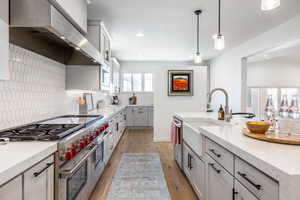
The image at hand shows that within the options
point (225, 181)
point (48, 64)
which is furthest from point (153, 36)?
point (225, 181)

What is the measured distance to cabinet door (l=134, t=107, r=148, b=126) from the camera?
6754 millimetres

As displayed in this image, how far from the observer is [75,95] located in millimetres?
3195

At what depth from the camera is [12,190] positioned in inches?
33.4

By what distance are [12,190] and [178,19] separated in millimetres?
3448

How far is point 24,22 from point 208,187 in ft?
6.68

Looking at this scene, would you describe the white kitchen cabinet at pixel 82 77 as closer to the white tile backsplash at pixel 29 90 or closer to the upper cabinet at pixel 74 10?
the white tile backsplash at pixel 29 90

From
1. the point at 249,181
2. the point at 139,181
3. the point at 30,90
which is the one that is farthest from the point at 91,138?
the point at 249,181

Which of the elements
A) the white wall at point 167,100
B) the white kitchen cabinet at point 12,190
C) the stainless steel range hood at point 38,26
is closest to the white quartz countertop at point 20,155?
the white kitchen cabinet at point 12,190

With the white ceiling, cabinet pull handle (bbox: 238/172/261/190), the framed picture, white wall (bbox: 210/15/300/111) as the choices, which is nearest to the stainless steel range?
cabinet pull handle (bbox: 238/172/261/190)

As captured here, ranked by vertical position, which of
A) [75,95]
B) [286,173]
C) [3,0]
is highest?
[3,0]

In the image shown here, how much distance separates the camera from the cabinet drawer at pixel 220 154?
123cm

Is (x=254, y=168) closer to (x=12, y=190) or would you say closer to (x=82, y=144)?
(x=12, y=190)

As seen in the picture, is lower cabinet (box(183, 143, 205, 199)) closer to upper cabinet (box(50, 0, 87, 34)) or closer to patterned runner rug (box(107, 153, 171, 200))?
patterned runner rug (box(107, 153, 171, 200))

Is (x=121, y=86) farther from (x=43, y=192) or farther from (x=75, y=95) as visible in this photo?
(x=43, y=192)
